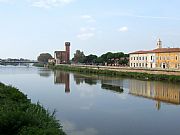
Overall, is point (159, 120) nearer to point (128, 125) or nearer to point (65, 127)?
point (128, 125)

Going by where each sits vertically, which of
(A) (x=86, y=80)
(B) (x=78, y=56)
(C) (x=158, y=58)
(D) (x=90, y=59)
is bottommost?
(A) (x=86, y=80)

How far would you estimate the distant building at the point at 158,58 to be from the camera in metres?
47.9

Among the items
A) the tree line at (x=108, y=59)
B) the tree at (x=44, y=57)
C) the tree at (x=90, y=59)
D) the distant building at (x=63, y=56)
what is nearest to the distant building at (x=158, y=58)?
the tree line at (x=108, y=59)

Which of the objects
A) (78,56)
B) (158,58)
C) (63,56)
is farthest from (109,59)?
(63,56)

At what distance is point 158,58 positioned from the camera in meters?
51.8

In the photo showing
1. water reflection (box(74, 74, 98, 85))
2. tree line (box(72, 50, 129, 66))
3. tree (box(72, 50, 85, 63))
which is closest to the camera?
water reflection (box(74, 74, 98, 85))

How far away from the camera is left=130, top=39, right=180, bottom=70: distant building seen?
47875 millimetres

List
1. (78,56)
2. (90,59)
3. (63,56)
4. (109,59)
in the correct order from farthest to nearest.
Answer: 1. (63,56)
2. (78,56)
3. (90,59)
4. (109,59)

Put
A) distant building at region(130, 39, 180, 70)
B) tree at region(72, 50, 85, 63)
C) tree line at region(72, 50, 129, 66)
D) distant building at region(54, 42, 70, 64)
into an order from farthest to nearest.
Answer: distant building at region(54, 42, 70, 64) < tree at region(72, 50, 85, 63) < tree line at region(72, 50, 129, 66) < distant building at region(130, 39, 180, 70)

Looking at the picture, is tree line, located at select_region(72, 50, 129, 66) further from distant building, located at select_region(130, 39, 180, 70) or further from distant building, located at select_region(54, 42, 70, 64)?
distant building, located at select_region(54, 42, 70, 64)

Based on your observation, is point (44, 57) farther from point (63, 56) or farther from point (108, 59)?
point (108, 59)

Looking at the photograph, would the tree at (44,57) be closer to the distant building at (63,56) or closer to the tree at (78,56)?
the distant building at (63,56)

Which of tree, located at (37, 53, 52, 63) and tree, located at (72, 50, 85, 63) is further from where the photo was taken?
tree, located at (37, 53, 52, 63)

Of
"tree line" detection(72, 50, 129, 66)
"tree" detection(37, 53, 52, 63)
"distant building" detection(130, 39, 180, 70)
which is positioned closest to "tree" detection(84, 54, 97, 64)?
"tree line" detection(72, 50, 129, 66)
